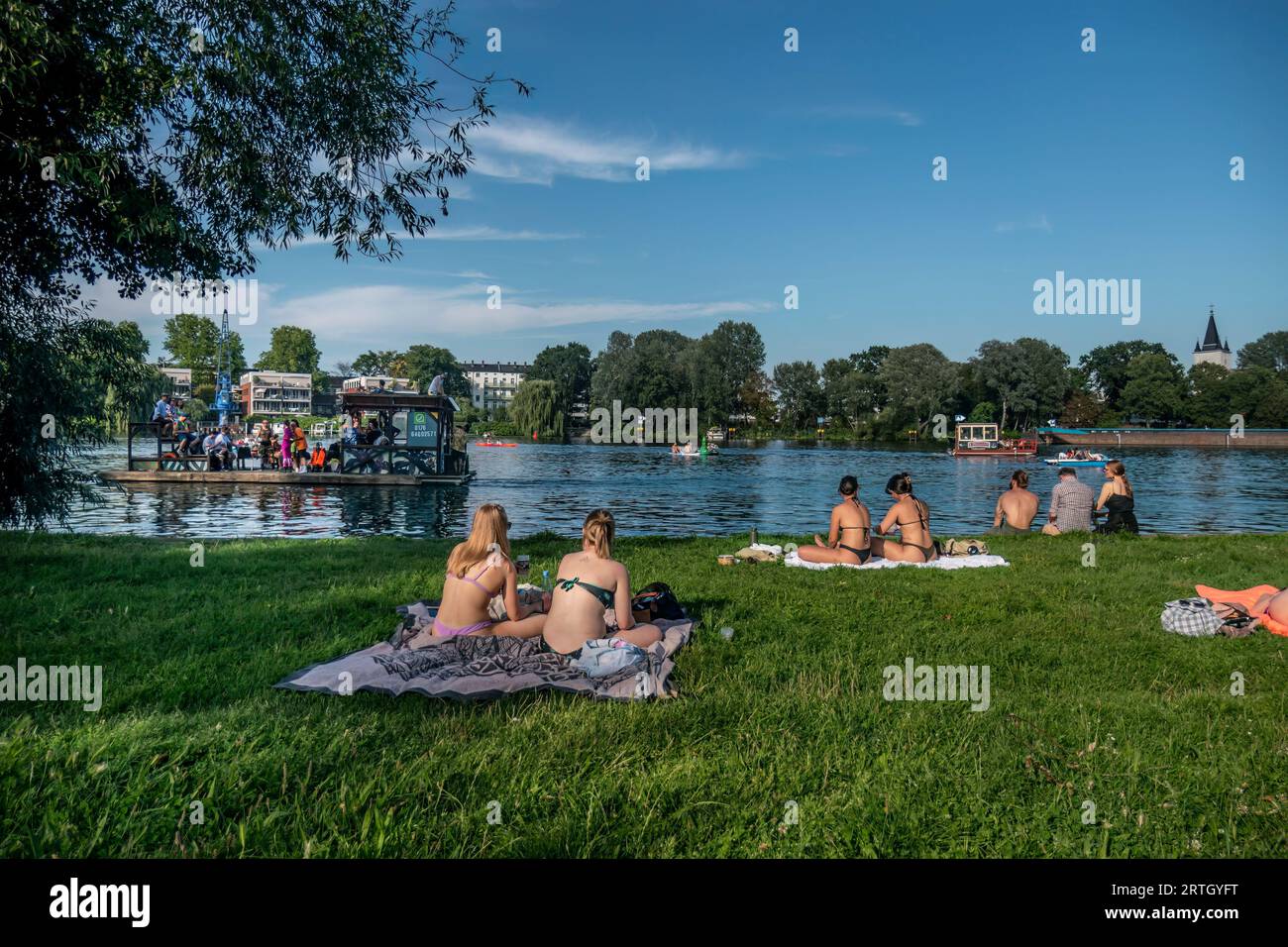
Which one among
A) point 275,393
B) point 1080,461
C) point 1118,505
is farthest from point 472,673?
point 275,393

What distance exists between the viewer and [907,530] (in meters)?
12.0

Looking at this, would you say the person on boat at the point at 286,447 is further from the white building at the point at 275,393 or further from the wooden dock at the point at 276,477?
the white building at the point at 275,393

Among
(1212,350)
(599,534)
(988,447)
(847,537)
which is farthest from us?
(1212,350)

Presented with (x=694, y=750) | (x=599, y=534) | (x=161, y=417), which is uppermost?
(x=161, y=417)

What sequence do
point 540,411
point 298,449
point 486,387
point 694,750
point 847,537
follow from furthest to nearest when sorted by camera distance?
1. point 486,387
2. point 540,411
3. point 298,449
4. point 847,537
5. point 694,750

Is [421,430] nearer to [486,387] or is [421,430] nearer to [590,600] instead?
[590,600]

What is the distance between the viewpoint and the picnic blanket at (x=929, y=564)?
11438 millimetres

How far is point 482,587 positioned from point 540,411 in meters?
83.1

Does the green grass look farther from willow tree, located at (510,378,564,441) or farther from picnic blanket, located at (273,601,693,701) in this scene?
willow tree, located at (510,378,564,441)

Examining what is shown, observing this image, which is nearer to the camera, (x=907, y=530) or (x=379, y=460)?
(x=907, y=530)
